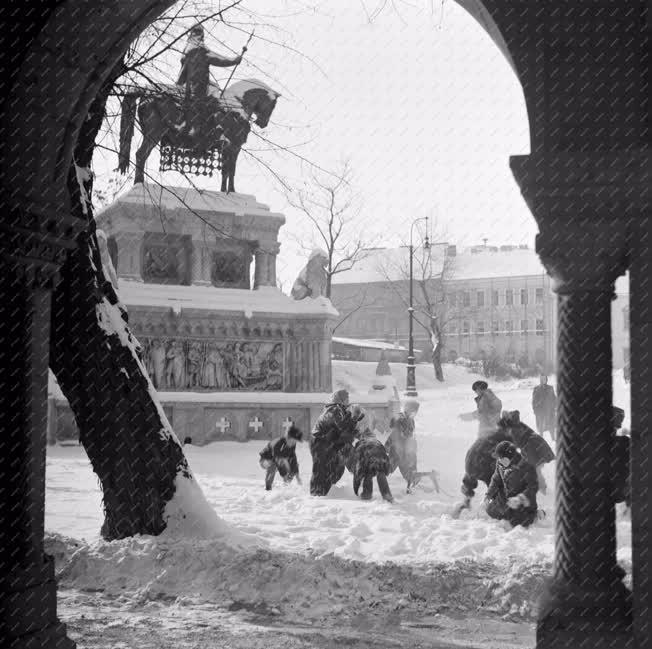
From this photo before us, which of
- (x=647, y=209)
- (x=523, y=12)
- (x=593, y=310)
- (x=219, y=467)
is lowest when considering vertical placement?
(x=219, y=467)

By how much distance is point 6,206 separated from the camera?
487 centimetres

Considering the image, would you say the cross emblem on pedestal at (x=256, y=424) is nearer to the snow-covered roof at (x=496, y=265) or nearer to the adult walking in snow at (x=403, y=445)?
the adult walking in snow at (x=403, y=445)

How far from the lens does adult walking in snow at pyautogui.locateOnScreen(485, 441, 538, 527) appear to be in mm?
9508

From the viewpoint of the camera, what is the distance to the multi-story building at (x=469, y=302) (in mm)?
69938

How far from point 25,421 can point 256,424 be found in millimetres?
15663

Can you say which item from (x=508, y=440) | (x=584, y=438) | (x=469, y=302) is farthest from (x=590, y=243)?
(x=469, y=302)

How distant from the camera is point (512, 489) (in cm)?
955

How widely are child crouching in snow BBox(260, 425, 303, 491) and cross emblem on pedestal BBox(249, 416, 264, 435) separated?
722 cm

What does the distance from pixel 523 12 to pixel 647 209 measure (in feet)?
3.92

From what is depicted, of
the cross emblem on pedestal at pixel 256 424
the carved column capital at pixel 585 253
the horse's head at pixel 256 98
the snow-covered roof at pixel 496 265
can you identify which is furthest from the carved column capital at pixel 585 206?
the snow-covered roof at pixel 496 265

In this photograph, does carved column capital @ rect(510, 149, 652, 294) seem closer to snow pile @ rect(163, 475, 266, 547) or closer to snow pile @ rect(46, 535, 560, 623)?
snow pile @ rect(46, 535, 560, 623)

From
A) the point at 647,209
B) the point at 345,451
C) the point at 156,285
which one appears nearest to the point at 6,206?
the point at 647,209

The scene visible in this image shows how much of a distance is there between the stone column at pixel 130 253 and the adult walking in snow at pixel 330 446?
1127 cm

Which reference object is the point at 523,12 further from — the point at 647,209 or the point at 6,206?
the point at 6,206
